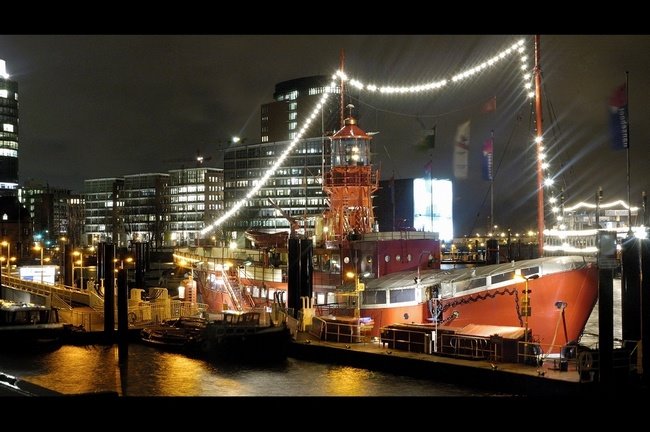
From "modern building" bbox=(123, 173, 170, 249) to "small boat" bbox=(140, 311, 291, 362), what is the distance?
108715 millimetres

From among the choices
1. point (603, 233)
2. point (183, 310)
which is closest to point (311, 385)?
point (603, 233)

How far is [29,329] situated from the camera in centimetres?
2972

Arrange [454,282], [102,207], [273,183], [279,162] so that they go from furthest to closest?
[102,207]
[273,183]
[279,162]
[454,282]

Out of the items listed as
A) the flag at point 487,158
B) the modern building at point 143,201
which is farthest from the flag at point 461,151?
the modern building at point 143,201

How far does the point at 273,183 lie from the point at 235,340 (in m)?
85.9

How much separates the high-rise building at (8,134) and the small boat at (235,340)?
113 metres

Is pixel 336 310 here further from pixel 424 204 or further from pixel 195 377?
pixel 424 204

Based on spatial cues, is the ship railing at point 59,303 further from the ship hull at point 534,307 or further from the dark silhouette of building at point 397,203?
the dark silhouette of building at point 397,203

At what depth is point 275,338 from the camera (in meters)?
26.3

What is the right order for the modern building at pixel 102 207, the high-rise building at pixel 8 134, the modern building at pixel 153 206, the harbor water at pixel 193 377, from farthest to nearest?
the modern building at pixel 102 207, the modern building at pixel 153 206, the high-rise building at pixel 8 134, the harbor water at pixel 193 377

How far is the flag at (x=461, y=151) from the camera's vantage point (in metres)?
35.7

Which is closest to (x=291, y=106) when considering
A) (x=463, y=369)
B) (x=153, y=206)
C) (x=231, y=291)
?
(x=153, y=206)

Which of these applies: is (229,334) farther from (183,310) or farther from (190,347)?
(183,310)
